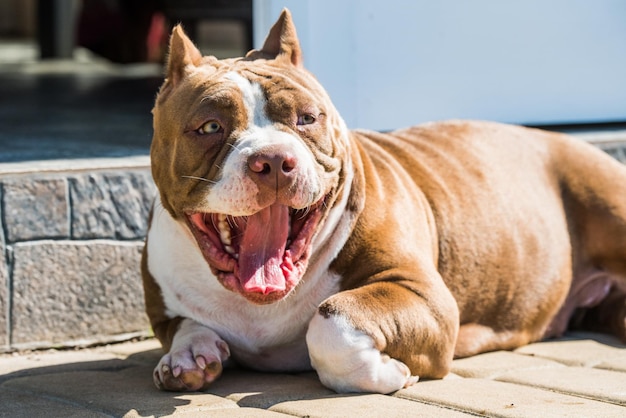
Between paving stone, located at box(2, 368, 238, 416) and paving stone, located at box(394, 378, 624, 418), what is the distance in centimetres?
65

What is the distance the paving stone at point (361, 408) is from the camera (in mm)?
3457

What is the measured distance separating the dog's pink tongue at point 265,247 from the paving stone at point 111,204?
1.16 metres

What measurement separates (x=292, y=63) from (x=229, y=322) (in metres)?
0.96

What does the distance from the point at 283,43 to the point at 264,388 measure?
1251 mm

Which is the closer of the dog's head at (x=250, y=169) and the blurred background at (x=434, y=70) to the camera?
the dog's head at (x=250, y=169)

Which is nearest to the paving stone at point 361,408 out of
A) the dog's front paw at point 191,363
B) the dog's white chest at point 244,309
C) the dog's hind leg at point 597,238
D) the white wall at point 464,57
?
the dog's front paw at point 191,363

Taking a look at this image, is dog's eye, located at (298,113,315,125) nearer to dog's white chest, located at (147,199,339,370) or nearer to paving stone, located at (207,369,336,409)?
dog's white chest, located at (147,199,339,370)

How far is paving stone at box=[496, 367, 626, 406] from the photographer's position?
3.76 m

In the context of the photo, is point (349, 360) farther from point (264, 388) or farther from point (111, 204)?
point (111, 204)

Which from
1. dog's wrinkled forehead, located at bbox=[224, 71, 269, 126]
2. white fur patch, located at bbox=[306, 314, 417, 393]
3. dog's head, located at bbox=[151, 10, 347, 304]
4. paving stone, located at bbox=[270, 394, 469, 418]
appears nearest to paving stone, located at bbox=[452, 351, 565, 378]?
white fur patch, located at bbox=[306, 314, 417, 393]

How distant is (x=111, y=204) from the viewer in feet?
15.8

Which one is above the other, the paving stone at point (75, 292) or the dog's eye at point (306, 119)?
the dog's eye at point (306, 119)

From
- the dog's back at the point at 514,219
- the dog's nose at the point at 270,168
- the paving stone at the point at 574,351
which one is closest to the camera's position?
the dog's nose at the point at 270,168

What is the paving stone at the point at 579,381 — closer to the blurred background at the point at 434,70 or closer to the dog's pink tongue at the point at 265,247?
the dog's pink tongue at the point at 265,247
